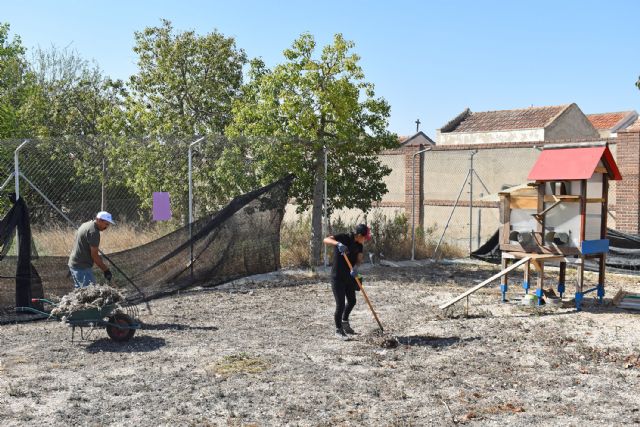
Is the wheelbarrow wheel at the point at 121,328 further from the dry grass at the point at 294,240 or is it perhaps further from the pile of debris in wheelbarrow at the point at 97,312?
the dry grass at the point at 294,240

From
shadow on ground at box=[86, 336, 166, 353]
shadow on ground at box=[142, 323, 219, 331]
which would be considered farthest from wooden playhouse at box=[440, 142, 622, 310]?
shadow on ground at box=[86, 336, 166, 353]

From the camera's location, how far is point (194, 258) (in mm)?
12266

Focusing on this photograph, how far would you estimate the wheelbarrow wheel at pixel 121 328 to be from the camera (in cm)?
855

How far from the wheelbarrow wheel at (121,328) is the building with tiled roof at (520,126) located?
94.1 feet

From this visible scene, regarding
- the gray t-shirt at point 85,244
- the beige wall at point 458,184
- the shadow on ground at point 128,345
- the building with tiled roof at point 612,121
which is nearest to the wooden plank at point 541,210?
the shadow on ground at point 128,345

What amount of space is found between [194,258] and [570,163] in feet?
21.3

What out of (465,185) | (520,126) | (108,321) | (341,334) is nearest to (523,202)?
(341,334)

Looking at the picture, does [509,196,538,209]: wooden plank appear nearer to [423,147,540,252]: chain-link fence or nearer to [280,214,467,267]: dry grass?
[280,214,467,267]: dry grass

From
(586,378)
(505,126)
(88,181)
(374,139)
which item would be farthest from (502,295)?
(505,126)

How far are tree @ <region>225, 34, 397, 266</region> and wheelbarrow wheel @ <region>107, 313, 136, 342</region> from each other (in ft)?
22.2

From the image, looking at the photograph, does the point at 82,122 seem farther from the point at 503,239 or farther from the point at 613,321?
the point at 613,321

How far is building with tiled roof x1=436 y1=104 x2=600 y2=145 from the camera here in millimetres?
35031

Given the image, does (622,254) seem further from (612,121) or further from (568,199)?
(612,121)

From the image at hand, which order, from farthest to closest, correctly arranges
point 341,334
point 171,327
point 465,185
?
1. point 465,185
2. point 171,327
3. point 341,334
